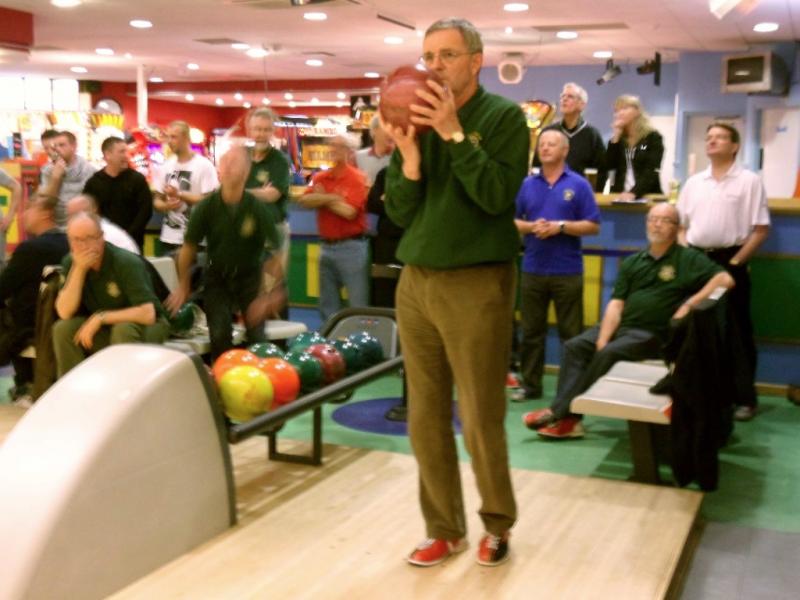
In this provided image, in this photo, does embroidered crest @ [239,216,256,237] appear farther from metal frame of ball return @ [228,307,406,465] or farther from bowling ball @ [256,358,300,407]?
bowling ball @ [256,358,300,407]

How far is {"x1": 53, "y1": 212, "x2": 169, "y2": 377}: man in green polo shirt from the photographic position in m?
4.28

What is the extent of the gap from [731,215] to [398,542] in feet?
9.89

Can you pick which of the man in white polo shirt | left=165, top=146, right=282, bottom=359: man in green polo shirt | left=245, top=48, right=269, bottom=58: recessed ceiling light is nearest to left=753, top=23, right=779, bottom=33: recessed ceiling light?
the man in white polo shirt

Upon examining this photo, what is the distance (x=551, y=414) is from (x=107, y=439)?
2.54m

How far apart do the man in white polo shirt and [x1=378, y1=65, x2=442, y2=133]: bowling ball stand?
313 centimetres

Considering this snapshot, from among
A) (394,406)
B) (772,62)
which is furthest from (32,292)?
(772,62)

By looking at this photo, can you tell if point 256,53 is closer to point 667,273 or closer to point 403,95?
point 667,273

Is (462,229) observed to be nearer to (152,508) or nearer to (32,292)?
(152,508)

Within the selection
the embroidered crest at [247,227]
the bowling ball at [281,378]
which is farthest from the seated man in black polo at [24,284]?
the bowling ball at [281,378]

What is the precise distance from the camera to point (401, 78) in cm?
250

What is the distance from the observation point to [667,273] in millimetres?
4574

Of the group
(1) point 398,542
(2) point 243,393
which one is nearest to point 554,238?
(2) point 243,393

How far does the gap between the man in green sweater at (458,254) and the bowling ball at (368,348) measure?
1.46 meters

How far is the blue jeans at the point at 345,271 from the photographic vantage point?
575 cm
